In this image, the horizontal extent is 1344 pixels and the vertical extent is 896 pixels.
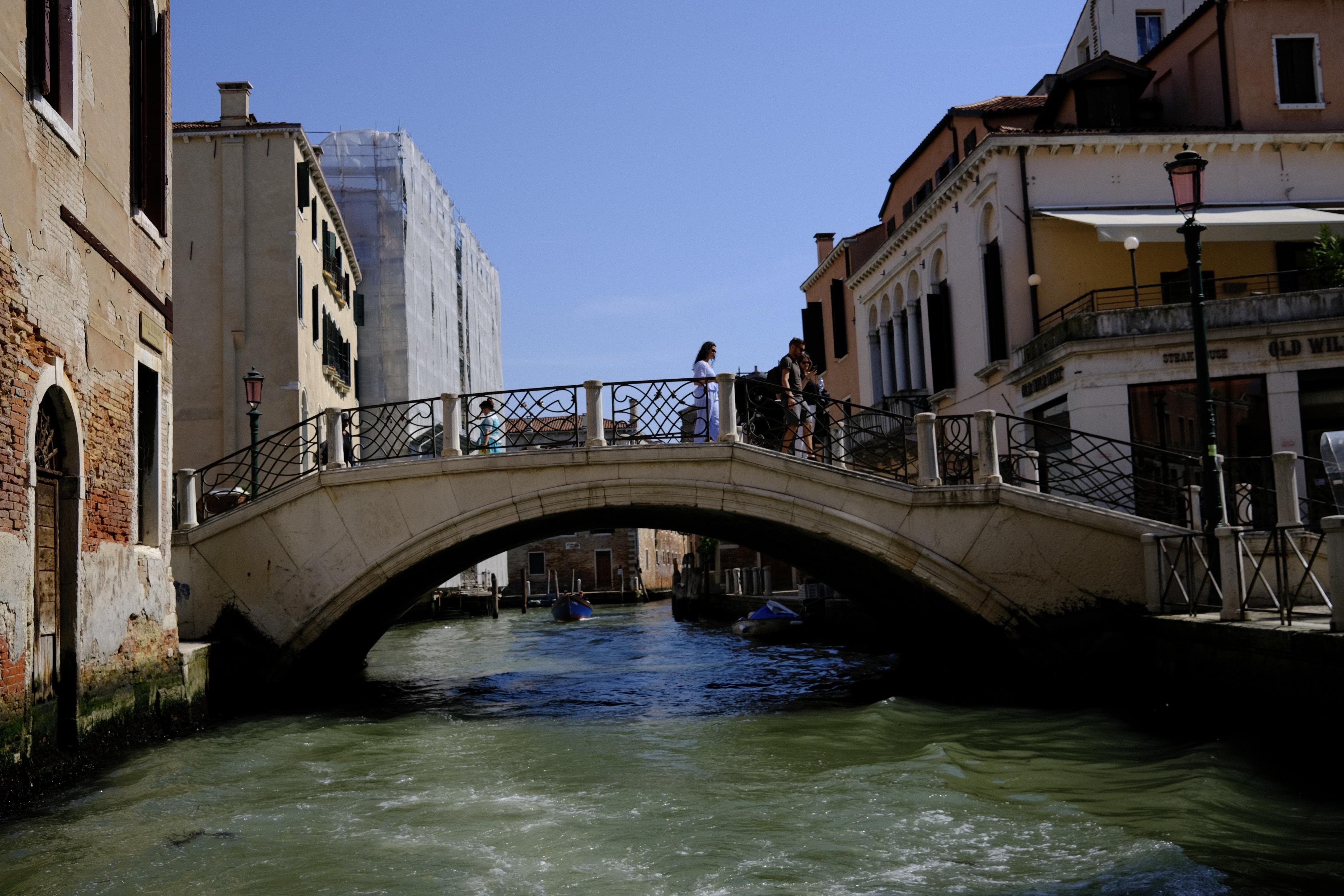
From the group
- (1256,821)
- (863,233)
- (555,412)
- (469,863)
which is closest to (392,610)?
(555,412)

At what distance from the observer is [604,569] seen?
5447 centimetres

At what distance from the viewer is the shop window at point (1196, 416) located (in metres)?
14.8

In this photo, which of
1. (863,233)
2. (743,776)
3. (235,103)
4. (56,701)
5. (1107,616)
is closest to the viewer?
(56,701)

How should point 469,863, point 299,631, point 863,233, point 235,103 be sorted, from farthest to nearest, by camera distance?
point 863,233 → point 235,103 → point 299,631 → point 469,863

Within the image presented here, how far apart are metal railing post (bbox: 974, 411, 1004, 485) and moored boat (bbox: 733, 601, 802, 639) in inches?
462

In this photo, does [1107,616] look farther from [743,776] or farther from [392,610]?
[392,610]

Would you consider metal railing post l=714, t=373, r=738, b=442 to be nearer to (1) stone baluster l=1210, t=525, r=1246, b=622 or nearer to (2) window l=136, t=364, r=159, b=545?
(1) stone baluster l=1210, t=525, r=1246, b=622

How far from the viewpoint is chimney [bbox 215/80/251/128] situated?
70.9ft

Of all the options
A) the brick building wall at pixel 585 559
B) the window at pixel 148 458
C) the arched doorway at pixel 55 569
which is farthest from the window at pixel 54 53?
the brick building wall at pixel 585 559

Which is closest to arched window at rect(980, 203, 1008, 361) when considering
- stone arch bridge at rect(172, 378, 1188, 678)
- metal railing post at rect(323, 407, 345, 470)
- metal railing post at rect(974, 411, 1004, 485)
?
stone arch bridge at rect(172, 378, 1188, 678)

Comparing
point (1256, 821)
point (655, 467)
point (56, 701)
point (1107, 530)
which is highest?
point (655, 467)

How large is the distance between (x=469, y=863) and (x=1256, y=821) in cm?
398

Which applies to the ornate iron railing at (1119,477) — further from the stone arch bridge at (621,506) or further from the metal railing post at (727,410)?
the metal railing post at (727,410)

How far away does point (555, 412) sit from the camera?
11.8 metres
